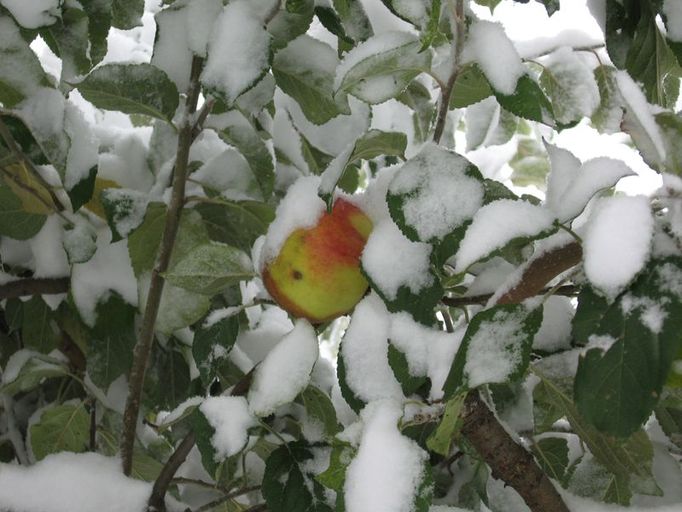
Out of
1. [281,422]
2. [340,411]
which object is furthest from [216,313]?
[281,422]

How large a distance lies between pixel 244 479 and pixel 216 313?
217 mm

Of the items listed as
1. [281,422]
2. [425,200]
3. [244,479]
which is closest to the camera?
[425,200]

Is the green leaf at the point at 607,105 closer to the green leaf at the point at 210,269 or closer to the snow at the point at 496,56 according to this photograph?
the snow at the point at 496,56

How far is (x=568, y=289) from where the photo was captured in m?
0.60

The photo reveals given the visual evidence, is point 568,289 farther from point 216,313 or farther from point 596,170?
point 216,313

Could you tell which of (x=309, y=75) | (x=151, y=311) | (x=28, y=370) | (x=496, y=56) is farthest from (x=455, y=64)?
(x=28, y=370)

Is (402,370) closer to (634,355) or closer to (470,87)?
(634,355)

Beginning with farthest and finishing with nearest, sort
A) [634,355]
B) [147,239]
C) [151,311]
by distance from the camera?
[147,239] < [151,311] < [634,355]

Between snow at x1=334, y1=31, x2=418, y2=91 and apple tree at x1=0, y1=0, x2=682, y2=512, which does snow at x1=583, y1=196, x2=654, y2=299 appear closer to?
apple tree at x1=0, y1=0, x2=682, y2=512

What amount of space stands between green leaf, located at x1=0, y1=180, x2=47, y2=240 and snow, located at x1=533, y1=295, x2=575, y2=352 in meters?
0.60

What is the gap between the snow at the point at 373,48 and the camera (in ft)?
2.03

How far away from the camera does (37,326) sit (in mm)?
1018

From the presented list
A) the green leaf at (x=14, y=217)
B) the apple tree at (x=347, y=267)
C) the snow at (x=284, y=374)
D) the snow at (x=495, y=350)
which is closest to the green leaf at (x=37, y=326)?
the apple tree at (x=347, y=267)

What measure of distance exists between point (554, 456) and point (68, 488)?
47 centimetres
